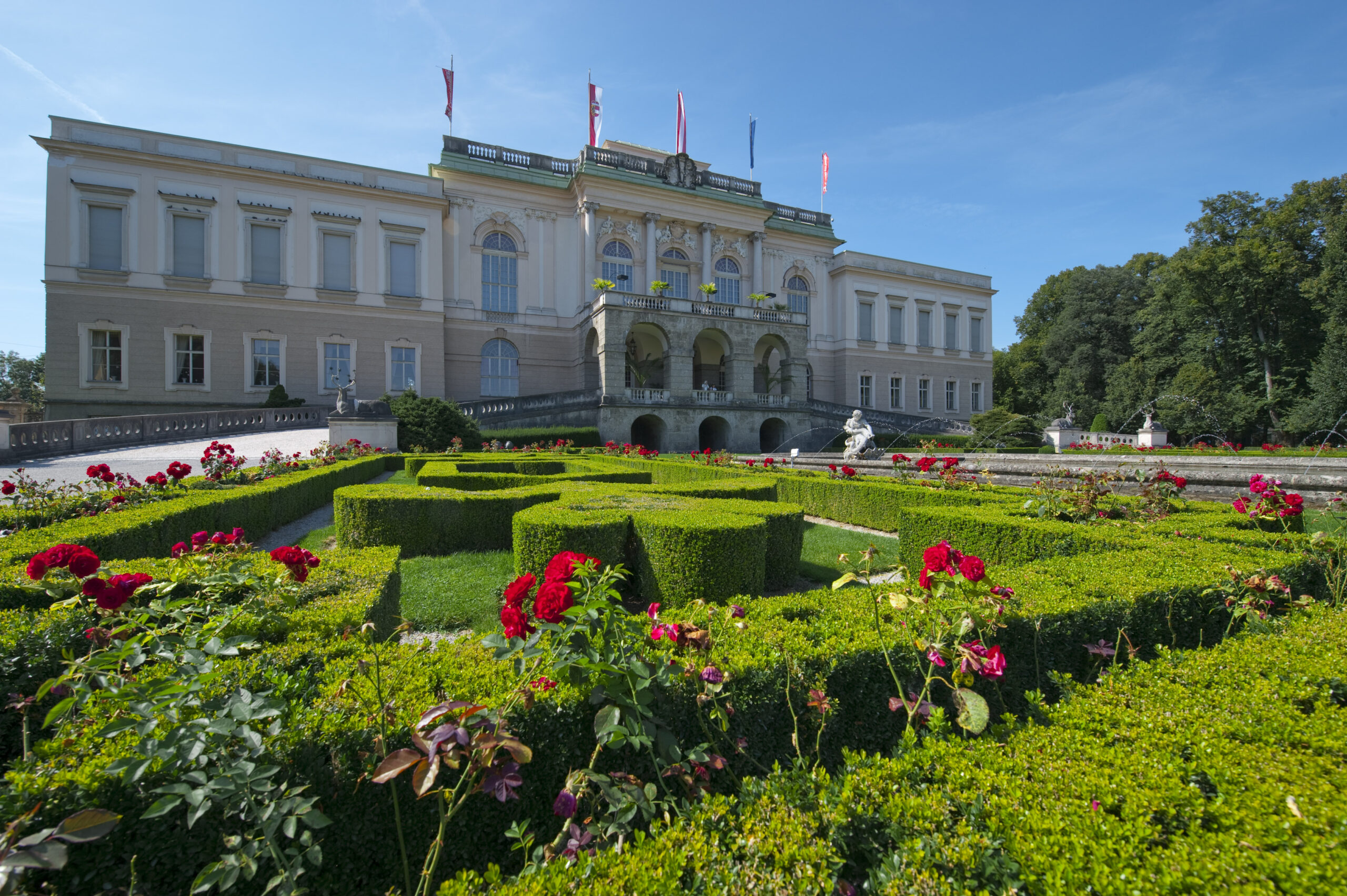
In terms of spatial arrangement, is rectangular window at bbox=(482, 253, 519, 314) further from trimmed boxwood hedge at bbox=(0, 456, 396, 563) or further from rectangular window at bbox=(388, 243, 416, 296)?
trimmed boxwood hedge at bbox=(0, 456, 396, 563)

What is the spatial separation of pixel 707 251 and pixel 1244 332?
30082 millimetres

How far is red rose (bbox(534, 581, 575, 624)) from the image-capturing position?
5.91 ft

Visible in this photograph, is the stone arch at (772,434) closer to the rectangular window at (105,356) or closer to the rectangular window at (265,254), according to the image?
the rectangular window at (265,254)

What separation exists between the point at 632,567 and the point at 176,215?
28615 millimetres

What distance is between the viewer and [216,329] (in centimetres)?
2383

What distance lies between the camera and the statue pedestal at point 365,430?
16188mm

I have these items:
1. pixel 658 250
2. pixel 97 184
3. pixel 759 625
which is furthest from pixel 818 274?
pixel 759 625

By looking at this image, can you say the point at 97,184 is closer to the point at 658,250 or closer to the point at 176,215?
the point at 176,215

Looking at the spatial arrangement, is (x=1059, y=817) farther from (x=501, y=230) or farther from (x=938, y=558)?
(x=501, y=230)

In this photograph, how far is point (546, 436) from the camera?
70.2 ft

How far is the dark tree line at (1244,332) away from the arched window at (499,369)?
1228 inches

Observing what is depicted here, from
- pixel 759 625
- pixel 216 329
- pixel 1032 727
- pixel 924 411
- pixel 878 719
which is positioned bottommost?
pixel 878 719

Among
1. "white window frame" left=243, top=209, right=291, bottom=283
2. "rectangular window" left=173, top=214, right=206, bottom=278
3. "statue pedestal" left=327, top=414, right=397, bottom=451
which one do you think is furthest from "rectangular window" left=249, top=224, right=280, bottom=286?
"statue pedestal" left=327, top=414, right=397, bottom=451

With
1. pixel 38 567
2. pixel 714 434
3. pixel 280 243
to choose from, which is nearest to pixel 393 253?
pixel 280 243
